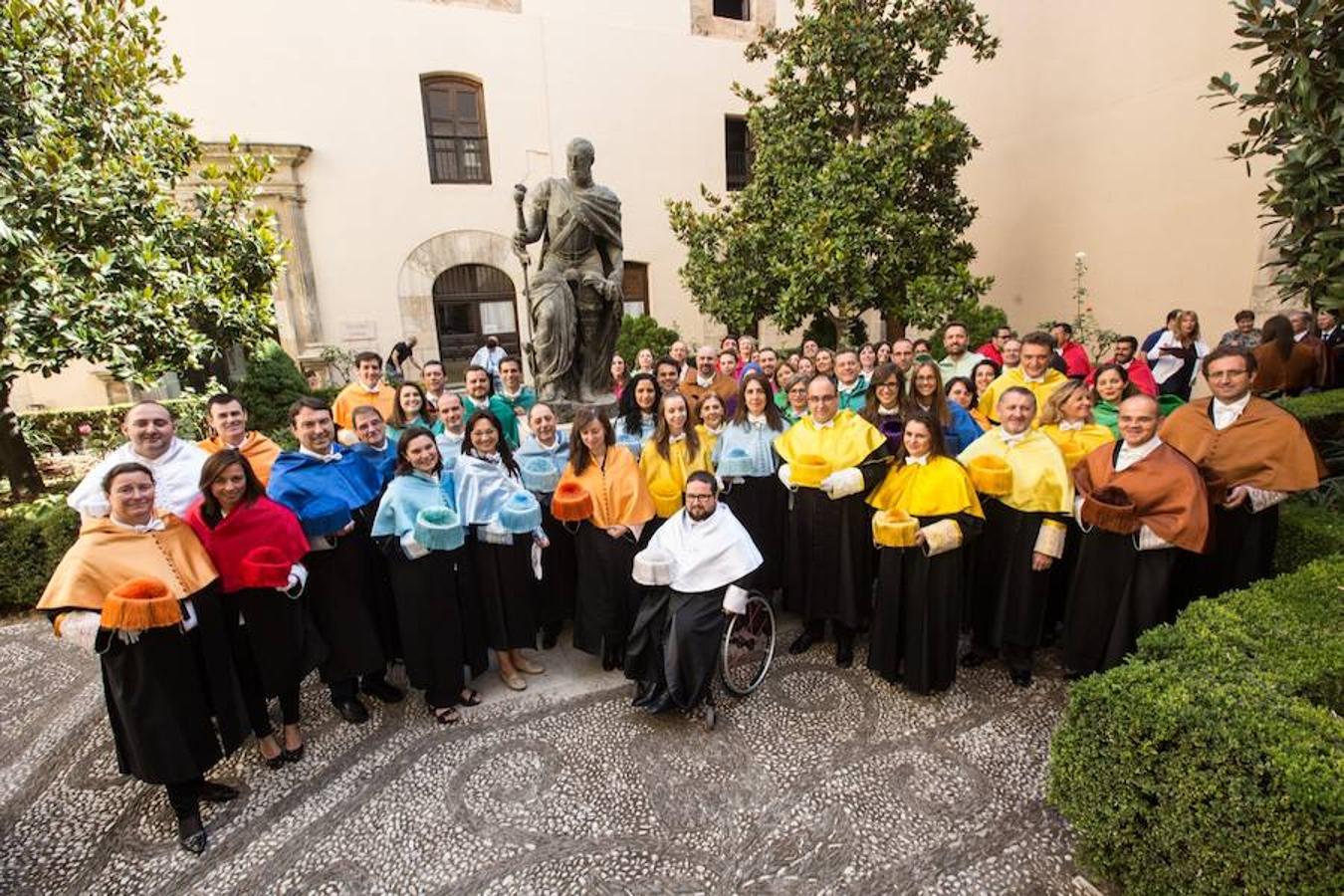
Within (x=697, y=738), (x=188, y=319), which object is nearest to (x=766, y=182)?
(x=188, y=319)

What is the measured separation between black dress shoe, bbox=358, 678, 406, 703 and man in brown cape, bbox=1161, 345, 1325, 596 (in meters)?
4.97

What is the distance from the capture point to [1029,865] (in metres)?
2.88

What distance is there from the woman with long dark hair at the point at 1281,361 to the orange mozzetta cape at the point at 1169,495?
4040mm

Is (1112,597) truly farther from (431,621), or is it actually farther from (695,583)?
(431,621)

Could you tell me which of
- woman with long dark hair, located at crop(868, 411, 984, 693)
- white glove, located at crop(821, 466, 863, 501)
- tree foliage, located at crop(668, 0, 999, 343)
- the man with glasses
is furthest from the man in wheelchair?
tree foliage, located at crop(668, 0, 999, 343)

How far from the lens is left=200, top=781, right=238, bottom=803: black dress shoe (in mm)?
3355

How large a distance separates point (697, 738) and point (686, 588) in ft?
2.78

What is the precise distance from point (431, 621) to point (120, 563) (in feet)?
4.81

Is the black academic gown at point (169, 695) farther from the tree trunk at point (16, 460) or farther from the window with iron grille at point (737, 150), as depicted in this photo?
the window with iron grille at point (737, 150)

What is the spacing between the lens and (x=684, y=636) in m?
3.70

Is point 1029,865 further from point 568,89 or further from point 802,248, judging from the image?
point 568,89

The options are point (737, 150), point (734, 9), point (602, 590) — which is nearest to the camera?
point (602, 590)

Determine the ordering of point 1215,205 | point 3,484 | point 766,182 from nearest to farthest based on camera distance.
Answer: point 3,484
point 1215,205
point 766,182

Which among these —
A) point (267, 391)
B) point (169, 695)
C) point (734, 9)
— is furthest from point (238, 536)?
point (734, 9)
